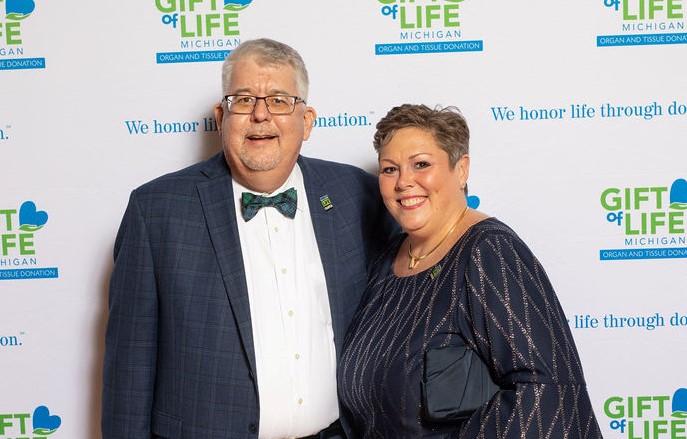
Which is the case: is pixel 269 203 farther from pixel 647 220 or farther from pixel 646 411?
pixel 646 411

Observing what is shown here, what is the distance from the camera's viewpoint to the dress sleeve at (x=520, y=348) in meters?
1.62

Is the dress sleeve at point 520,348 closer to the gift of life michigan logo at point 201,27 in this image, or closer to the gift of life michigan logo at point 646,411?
the gift of life michigan logo at point 646,411

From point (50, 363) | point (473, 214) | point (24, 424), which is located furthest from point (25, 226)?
point (473, 214)

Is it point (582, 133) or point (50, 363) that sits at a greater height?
point (582, 133)

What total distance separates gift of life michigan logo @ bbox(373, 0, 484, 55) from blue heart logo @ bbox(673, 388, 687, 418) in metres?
1.43

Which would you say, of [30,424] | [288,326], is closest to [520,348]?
[288,326]

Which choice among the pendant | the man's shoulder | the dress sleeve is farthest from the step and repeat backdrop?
the dress sleeve

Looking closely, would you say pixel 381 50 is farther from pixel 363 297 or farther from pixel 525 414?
pixel 525 414

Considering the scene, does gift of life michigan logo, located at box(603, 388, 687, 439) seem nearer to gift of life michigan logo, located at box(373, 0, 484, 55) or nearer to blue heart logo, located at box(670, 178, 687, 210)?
blue heart logo, located at box(670, 178, 687, 210)

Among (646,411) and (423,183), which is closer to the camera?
(423,183)

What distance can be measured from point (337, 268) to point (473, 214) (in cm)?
42

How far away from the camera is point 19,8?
245 cm

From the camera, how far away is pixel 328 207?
2109mm

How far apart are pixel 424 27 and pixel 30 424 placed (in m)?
2.01
